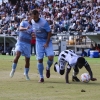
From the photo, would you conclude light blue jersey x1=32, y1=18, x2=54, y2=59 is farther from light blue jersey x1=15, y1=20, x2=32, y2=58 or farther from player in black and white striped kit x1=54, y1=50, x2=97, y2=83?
light blue jersey x1=15, y1=20, x2=32, y2=58

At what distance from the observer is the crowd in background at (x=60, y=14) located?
39225mm

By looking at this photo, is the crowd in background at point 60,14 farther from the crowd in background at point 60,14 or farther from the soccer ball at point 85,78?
the soccer ball at point 85,78

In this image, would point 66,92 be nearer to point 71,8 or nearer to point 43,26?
point 43,26

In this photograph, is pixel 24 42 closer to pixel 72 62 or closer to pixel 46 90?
pixel 72 62

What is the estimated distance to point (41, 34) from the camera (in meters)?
15.4

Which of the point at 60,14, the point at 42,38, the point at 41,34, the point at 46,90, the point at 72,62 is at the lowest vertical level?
the point at 46,90

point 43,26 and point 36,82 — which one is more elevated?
point 43,26

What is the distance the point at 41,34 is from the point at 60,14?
93.1 ft

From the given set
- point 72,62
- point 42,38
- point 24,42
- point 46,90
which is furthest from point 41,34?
point 46,90

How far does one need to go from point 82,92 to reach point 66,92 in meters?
0.41

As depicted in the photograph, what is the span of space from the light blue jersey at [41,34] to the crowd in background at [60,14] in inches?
881

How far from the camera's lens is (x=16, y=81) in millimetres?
15406

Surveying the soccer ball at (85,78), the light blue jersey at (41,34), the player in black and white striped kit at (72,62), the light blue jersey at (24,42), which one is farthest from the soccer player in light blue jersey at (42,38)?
the soccer ball at (85,78)

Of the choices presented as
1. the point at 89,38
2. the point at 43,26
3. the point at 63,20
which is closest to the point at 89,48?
the point at 89,38
